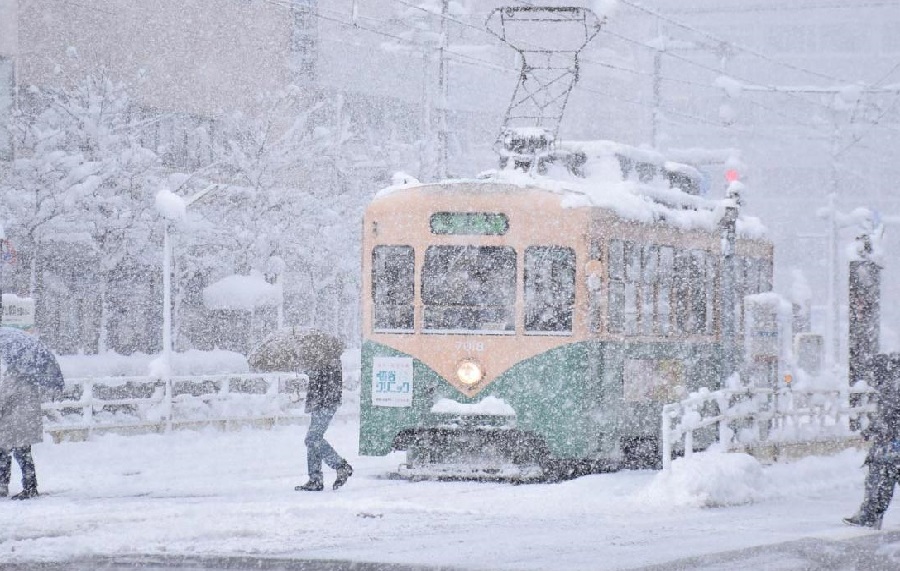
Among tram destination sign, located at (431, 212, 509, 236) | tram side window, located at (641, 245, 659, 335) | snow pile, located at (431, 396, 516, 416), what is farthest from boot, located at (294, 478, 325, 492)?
tram side window, located at (641, 245, 659, 335)

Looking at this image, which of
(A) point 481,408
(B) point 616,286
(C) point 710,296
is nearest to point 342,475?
(A) point 481,408

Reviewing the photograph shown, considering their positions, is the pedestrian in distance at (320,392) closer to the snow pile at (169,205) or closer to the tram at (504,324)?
the tram at (504,324)

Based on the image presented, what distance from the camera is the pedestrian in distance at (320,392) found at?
14.8 meters

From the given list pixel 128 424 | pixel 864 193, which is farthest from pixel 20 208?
pixel 864 193

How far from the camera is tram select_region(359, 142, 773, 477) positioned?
16.3 meters

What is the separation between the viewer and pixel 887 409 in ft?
41.2

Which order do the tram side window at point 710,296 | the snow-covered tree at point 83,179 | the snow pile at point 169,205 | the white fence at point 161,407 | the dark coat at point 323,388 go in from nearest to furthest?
the dark coat at point 323,388
the tram side window at point 710,296
the white fence at point 161,407
the snow pile at point 169,205
the snow-covered tree at point 83,179

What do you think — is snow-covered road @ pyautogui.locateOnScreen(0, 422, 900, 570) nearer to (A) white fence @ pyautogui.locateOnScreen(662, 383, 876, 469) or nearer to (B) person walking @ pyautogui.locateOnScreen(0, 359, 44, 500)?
(B) person walking @ pyautogui.locateOnScreen(0, 359, 44, 500)

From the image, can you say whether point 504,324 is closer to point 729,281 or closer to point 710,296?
point 710,296

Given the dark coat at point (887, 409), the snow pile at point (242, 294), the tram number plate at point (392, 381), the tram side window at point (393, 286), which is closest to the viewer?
the dark coat at point (887, 409)

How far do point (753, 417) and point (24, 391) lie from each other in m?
7.64

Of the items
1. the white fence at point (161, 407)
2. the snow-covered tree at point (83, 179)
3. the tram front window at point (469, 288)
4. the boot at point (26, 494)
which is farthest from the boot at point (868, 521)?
the snow-covered tree at point (83, 179)

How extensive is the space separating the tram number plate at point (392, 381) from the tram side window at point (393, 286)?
0.35 metres

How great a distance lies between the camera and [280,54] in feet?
144
